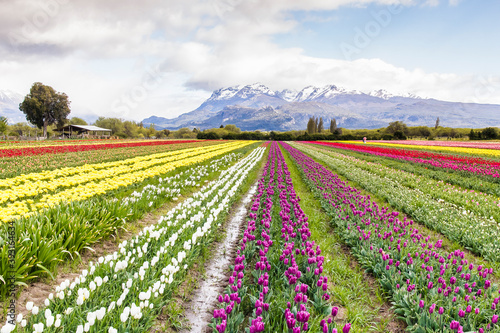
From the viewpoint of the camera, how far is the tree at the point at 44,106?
66.2 metres

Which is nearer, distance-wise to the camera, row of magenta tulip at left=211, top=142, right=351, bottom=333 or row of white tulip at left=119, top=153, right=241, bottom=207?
row of magenta tulip at left=211, top=142, right=351, bottom=333

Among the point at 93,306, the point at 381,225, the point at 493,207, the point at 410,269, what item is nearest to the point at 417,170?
the point at 493,207

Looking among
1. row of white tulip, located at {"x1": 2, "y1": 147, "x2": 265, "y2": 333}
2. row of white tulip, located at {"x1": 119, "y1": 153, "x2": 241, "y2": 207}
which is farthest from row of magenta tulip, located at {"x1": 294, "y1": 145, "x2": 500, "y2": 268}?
row of white tulip, located at {"x1": 119, "y1": 153, "x2": 241, "y2": 207}

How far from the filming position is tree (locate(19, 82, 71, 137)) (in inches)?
2606

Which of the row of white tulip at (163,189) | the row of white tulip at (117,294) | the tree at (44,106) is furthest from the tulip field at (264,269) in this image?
the tree at (44,106)

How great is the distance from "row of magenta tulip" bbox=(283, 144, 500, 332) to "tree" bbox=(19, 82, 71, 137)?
86664 millimetres

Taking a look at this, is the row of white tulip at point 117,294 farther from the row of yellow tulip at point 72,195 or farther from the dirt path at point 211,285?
the row of yellow tulip at point 72,195

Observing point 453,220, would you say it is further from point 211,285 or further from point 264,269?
point 211,285

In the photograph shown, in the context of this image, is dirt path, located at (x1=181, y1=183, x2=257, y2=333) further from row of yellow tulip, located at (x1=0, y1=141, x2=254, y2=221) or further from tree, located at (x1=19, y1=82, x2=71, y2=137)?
tree, located at (x1=19, y1=82, x2=71, y2=137)

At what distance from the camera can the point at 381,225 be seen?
270 inches

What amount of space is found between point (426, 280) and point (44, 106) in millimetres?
89144

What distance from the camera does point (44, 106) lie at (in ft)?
221

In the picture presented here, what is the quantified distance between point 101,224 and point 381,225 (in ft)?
24.1

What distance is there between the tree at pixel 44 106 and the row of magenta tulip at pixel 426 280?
8666 cm
